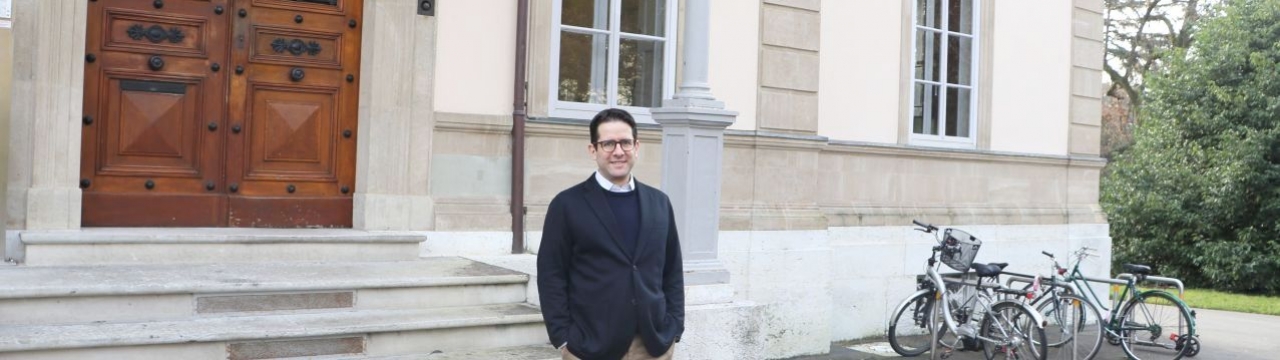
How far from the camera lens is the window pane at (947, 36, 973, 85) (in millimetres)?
12609

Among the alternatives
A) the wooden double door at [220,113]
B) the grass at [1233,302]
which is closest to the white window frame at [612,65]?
the wooden double door at [220,113]

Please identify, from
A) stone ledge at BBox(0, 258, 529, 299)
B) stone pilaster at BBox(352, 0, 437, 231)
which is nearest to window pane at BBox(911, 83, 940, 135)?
stone pilaster at BBox(352, 0, 437, 231)

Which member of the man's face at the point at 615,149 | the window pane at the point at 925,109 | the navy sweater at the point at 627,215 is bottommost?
the navy sweater at the point at 627,215

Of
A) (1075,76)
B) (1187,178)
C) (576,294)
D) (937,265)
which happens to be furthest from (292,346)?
(1187,178)

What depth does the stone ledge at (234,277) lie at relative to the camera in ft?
20.6

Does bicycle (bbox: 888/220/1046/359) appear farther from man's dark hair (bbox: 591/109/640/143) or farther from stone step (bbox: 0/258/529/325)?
man's dark hair (bbox: 591/109/640/143)

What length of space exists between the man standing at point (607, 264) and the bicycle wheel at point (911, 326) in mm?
6169

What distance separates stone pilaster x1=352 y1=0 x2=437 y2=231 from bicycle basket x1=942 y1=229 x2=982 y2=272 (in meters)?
4.25

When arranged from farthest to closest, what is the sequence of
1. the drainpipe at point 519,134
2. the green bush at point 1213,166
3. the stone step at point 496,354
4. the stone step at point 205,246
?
1. the green bush at point 1213,166
2. the drainpipe at point 519,134
3. the stone step at point 205,246
4. the stone step at point 496,354

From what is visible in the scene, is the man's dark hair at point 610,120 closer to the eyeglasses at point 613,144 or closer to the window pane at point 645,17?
the eyeglasses at point 613,144

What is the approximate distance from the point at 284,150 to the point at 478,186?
1.32m

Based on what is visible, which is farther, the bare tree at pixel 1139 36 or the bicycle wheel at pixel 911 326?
the bare tree at pixel 1139 36

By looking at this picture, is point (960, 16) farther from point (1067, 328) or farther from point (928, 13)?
point (1067, 328)

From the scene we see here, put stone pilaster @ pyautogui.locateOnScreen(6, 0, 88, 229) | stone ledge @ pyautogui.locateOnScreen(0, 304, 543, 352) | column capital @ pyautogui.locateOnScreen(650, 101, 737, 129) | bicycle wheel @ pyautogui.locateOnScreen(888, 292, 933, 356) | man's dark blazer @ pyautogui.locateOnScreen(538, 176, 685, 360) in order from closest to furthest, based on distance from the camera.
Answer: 1. man's dark blazer @ pyautogui.locateOnScreen(538, 176, 685, 360)
2. stone ledge @ pyautogui.locateOnScreen(0, 304, 543, 352)
3. stone pilaster @ pyautogui.locateOnScreen(6, 0, 88, 229)
4. column capital @ pyautogui.locateOnScreen(650, 101, 737, 129)
5. bicycle wheel @ pyautogui.locateOnScreen(888, 292, 933, 356)
